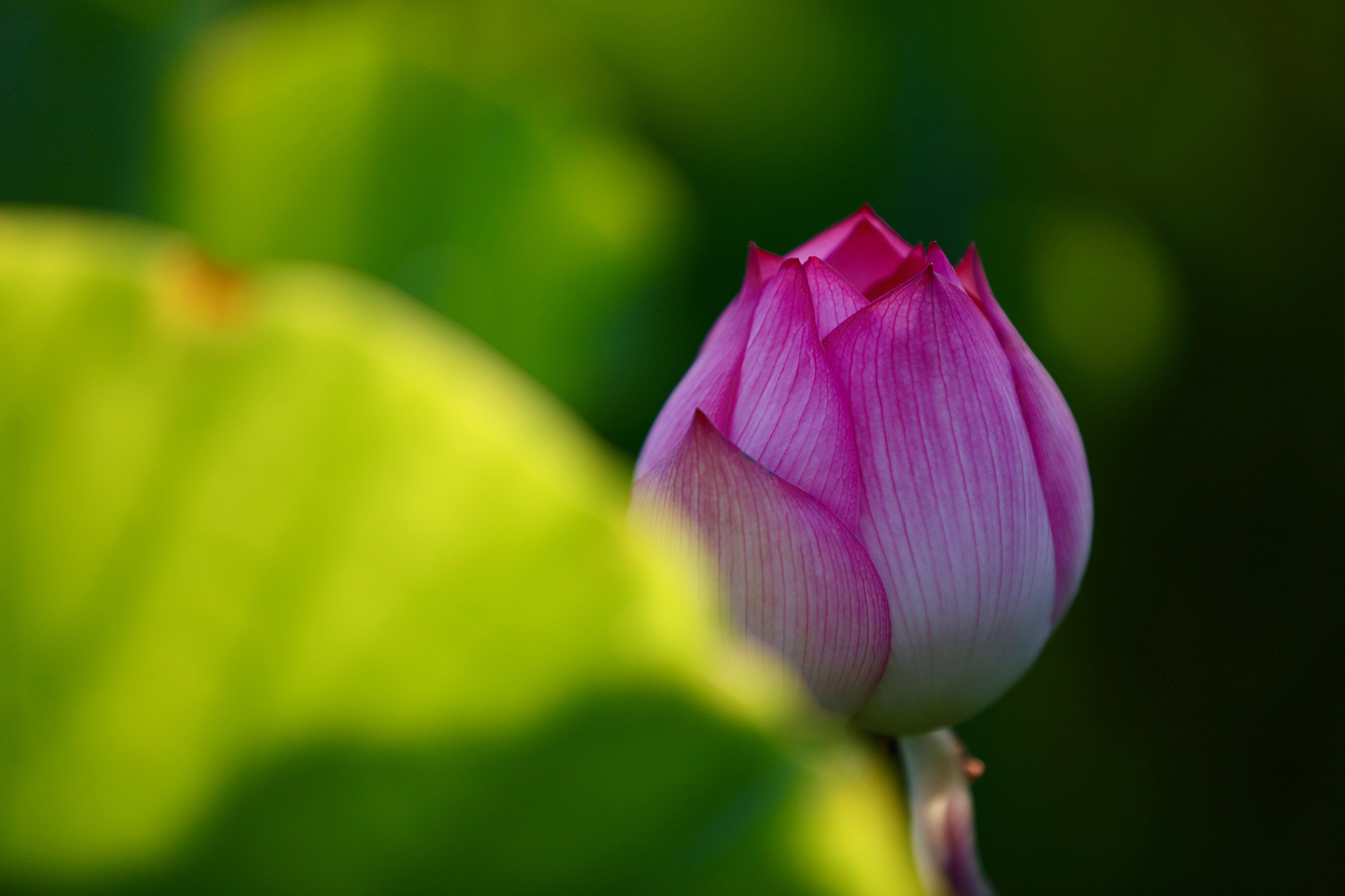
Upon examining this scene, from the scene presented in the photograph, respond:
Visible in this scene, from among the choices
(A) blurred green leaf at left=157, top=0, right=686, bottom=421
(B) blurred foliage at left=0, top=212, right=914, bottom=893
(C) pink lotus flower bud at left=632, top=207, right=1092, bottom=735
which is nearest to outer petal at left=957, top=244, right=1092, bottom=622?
(C) pink lotus flower bud at left=632, top=207, right=1092, bottom=735

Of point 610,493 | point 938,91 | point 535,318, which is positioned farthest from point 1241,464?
point 610,493

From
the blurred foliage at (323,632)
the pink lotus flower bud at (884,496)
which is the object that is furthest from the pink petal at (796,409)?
the blurred foliage at (323,632)

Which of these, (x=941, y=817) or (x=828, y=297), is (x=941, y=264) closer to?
(x=828, y=297)

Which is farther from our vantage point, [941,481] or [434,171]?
[434,171]

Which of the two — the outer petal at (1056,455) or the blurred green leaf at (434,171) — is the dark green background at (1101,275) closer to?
the blurred green leaf at (434,171)

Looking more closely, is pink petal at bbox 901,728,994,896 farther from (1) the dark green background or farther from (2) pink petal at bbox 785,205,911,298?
(1) the dark green background

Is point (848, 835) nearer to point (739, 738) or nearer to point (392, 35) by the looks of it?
point (739, 738)

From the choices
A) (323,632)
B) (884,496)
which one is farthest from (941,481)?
(323,632)
